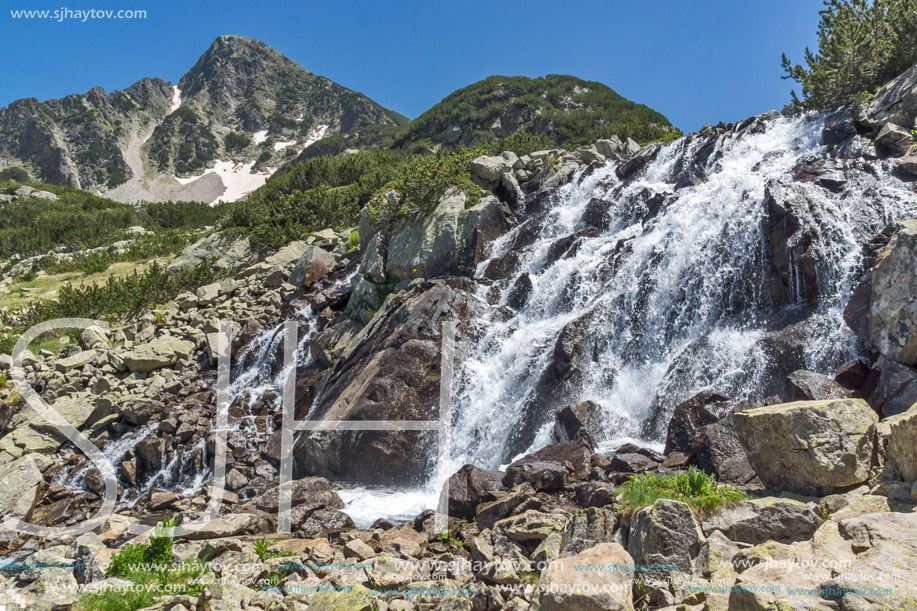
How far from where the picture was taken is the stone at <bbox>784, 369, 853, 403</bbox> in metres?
7.78

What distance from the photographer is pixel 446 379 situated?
13.7 metres

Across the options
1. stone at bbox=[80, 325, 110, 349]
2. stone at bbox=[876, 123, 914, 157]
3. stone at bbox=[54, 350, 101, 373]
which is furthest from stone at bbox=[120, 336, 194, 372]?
stone at bbox=[876, 123, 914, 157]

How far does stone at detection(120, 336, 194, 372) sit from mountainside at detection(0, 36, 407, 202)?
63065 mm

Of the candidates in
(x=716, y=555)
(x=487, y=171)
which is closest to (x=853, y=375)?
(x=716, y=555)

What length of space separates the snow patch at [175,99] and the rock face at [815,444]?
12751 centimetres

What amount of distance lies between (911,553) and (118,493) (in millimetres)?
15896

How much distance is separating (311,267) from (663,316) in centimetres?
1503

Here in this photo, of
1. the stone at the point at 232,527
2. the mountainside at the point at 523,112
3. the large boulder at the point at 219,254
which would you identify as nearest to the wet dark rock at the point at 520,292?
the stone at the point at 232,527

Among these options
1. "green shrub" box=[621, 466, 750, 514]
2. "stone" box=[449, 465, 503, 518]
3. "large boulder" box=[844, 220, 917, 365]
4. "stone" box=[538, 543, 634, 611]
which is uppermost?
"large boulder" box=[844, 220, 917, 365]

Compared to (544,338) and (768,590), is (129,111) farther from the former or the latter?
(768,590)

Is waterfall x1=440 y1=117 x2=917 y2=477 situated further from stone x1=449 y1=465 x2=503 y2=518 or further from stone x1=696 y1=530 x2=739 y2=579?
stone x1=696 y1=530 x2=739 y2=579

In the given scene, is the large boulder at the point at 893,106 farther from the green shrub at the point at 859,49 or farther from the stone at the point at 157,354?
the stone at the point at 157,354

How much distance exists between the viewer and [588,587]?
14.1ft

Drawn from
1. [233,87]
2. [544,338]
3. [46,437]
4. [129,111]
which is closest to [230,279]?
[46,437]
